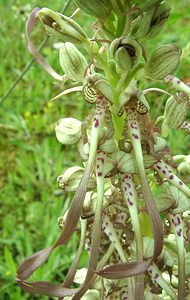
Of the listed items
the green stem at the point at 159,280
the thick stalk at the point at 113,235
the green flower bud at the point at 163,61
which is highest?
the green flower bud at the point at 163,61

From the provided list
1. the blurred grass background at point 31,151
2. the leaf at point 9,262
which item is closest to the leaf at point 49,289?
the blurred grass background at point 31,151

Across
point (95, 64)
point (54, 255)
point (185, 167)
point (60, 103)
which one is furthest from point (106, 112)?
point (60, 103)

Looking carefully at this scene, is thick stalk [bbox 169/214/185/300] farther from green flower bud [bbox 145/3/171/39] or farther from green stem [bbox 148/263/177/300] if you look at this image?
green flower bud [bbox 145/3/171/39]

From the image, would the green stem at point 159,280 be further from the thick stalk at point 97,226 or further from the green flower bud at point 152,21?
the green flower bud at point 152,21

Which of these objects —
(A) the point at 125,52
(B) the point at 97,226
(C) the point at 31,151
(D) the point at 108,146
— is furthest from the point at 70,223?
(C) the point at 31,151

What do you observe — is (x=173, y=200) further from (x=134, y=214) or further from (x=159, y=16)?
(x=159, y=16)

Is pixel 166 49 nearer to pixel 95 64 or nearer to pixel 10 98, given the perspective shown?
pixel 95 64

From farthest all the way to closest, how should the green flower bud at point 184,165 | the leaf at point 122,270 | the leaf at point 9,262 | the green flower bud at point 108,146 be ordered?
1. the leaf at point 9,262
2. the green flower bud at point 184,165
3. the green flower bud at point 108,146
4. the leaf at point 122,270

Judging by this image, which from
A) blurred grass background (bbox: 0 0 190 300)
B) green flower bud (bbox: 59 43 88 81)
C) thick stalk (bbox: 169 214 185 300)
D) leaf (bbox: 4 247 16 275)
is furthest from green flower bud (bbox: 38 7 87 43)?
leaf (bbox: 4 247 16 275)
